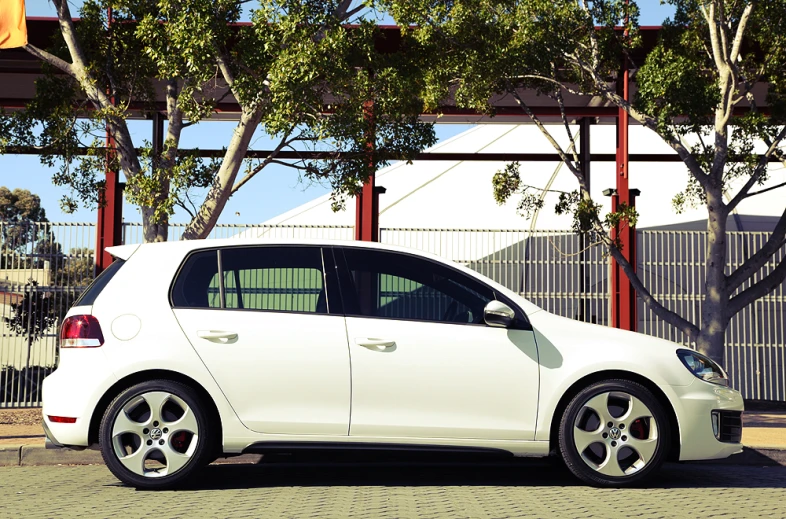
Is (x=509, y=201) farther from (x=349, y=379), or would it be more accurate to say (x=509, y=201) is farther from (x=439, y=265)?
(x=349, y=379)

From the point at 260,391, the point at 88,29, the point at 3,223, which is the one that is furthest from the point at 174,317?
the point at 3,223

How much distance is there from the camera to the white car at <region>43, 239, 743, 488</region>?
6320mm

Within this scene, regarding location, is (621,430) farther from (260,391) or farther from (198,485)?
(198,485)

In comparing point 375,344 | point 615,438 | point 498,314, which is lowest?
point 615,438

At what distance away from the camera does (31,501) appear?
6.11 m

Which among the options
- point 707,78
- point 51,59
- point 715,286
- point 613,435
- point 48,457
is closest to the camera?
point 613,435

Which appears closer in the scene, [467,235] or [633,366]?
[633,366]

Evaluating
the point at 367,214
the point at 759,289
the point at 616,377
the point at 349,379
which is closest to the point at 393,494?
the point at 349,379

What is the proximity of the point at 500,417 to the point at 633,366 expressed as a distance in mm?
992

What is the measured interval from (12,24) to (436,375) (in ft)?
22.4

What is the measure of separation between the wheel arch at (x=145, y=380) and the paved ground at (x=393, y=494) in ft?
1.37

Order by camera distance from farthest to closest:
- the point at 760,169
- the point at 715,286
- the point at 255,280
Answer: the point at 760,169, the point at 715,286, the point at 255,280

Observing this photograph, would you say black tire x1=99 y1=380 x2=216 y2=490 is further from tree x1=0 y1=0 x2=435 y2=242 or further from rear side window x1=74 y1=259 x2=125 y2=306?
tree x1=0 y1=0 x2=435 y2=242

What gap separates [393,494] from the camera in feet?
20.8
